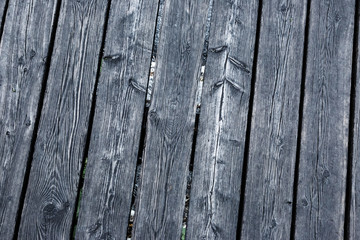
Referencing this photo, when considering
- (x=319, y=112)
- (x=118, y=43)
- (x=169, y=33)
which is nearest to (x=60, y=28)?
(x=118, y=43)

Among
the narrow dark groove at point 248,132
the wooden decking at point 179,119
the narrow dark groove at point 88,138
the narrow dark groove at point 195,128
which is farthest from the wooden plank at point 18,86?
the narrow dark groove at point 248,132

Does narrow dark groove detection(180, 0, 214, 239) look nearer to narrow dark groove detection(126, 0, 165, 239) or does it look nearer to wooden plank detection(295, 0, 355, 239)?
narrow dark groove detection(126, 0, 165, 239)

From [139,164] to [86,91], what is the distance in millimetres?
441

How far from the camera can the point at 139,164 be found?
1.72m

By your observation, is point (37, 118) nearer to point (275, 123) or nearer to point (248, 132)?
point (248, 132)

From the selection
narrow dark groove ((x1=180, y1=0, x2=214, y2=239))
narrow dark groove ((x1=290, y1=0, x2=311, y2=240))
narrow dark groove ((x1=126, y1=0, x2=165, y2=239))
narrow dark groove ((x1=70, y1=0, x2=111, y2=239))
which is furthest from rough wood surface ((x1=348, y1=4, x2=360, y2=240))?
narrow dark groove ((x1=70, y1=0, x2=111, y2=239))

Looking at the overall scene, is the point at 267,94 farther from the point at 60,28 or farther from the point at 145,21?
the point at 60,28

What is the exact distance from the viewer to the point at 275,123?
5.70 ft

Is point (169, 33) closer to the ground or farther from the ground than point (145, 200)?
farther from the ground

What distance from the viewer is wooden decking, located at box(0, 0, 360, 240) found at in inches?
65.4

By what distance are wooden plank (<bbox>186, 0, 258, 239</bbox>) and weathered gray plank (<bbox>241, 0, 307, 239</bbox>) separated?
0.20ft

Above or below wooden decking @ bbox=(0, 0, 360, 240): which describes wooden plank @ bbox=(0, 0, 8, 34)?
above

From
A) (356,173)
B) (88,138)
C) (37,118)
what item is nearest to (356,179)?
(356,173)

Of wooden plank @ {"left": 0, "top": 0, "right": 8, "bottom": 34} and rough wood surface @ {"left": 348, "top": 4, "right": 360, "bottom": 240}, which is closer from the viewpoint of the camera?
rough wood surface @ {"left": 348, "top": 4, "right": 360, "bottom": 240}
